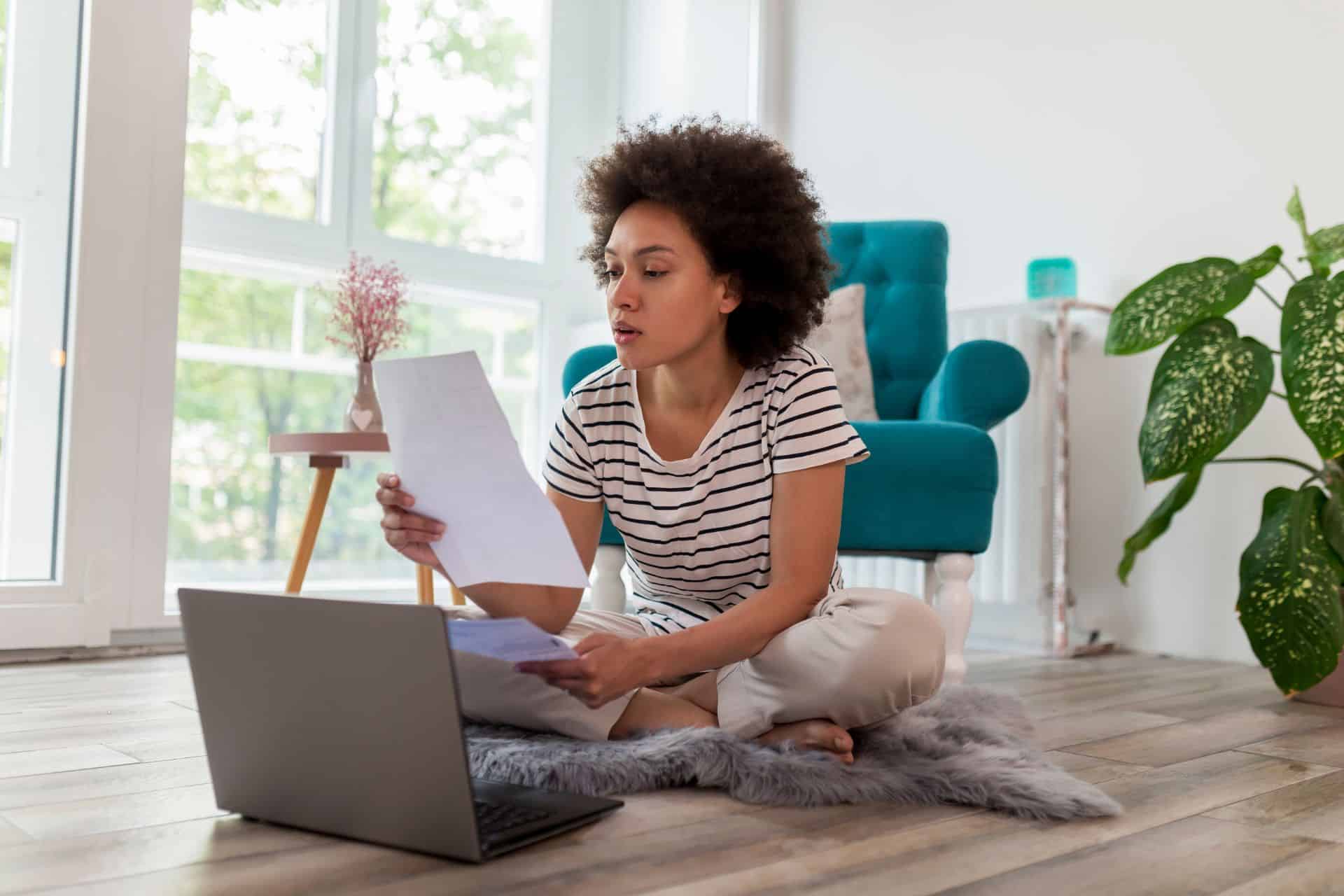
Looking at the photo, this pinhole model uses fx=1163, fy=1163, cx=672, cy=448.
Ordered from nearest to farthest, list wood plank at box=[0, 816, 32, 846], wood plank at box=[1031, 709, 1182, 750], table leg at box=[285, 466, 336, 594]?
1. wood plank at box=[0, 816, 32, 846]
2. wood plank at box=[1031, 709, 1182, 750]
3. table leg at box=[285, 466, 336, 594]

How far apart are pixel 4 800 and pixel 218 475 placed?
1.93 meters

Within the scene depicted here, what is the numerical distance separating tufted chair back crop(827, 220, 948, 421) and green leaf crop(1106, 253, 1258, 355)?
43cm

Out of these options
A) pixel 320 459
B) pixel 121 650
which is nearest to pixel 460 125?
pixel 320 459

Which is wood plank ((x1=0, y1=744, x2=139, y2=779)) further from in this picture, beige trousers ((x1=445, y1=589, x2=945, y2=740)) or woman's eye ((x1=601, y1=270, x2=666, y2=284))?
woman's eye ((x1=601, y1=270, x2=666, y2=284))

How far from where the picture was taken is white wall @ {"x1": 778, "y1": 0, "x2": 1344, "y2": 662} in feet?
8.48

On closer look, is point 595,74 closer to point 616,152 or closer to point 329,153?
point 329,153

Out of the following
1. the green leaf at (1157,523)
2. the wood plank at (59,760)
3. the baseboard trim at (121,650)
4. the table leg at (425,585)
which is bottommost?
the baseboard trim at (121,650)

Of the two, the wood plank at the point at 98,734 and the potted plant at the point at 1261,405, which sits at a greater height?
the potted plant at the point at 1261,405

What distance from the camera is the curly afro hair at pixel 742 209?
1359mm

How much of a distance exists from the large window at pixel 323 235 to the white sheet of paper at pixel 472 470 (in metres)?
1.97

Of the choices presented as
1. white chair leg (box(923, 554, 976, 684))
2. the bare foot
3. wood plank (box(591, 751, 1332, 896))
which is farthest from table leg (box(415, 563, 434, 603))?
wood plank (box(591, 751, 1332, 896))

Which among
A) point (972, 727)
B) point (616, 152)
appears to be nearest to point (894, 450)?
point (972, 727)

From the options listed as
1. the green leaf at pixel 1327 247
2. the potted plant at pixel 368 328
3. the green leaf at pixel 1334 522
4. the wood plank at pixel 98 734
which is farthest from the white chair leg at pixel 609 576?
the green leaf at pixel 1327 247

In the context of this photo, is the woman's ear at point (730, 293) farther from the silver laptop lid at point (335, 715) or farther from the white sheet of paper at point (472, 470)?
the silver laptop lid at point (335, 715)
